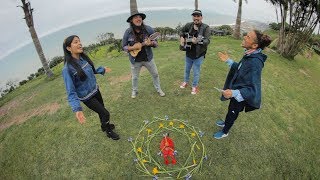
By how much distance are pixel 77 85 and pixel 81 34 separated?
18.1 metres

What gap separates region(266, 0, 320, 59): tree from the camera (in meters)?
14.5

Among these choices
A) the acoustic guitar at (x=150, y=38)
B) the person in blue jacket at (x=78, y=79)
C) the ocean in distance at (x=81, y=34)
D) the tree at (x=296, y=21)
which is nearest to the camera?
the person in blue jacket at (x=78, y=79)

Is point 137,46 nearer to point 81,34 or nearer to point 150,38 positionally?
point 150,38

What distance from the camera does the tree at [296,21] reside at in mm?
14508

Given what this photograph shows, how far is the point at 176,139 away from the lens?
7016 mm

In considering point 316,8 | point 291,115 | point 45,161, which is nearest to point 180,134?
point 45,161

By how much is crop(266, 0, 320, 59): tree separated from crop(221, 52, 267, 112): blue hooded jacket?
10975 mm

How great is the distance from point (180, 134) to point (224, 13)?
23.6 metres

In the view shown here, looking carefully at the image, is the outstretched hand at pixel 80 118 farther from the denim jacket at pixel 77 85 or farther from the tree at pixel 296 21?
the tree at pixel 296 21

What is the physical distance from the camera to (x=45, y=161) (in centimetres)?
695

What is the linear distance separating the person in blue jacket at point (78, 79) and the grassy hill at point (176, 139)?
4.09 ft

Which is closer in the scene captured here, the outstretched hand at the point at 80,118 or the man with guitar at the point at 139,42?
the outstretched hand at the point at 80,118

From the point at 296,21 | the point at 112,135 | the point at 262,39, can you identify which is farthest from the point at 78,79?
the point at 296,21

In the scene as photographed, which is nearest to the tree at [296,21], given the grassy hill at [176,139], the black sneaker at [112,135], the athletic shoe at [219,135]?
the grassy hill at [176,139]
